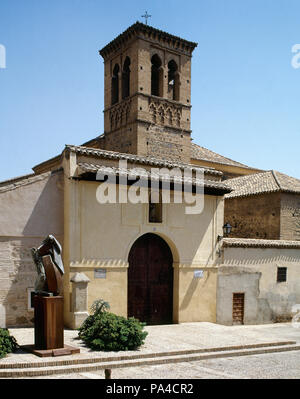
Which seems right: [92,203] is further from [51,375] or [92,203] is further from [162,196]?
[51,375]

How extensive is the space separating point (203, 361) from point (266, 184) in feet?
40.2

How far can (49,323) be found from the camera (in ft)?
32.4

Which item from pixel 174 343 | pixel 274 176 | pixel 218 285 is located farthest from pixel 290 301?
pixel 174 343

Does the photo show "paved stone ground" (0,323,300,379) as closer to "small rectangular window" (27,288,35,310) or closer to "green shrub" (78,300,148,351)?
"green shrub" (78,300,148,351)

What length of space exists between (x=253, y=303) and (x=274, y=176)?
7.28 m

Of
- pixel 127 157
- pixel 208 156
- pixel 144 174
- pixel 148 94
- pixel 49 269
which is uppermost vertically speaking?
pixel 148 94

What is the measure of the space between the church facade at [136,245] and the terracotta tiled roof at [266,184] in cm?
308

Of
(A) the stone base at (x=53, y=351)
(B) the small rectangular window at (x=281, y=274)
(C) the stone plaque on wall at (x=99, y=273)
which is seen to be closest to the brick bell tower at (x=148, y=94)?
(B) the small rectangular window at (x=281, y=274)

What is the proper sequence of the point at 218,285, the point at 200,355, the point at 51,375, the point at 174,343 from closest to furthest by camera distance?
the point at 51,375 → the point at 200,355 → the point at 174,343 → the point at 218,285

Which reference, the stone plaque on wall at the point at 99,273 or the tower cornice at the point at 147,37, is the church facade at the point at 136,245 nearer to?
the stone plaque on wall at the point at 99,273

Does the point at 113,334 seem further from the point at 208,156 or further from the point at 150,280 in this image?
the point at 208,156

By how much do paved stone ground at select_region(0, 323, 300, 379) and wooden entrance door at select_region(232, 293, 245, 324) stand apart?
0.82m

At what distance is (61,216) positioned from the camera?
14039 mm

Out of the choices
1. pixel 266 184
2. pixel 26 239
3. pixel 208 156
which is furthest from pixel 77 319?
pixel 208 156
